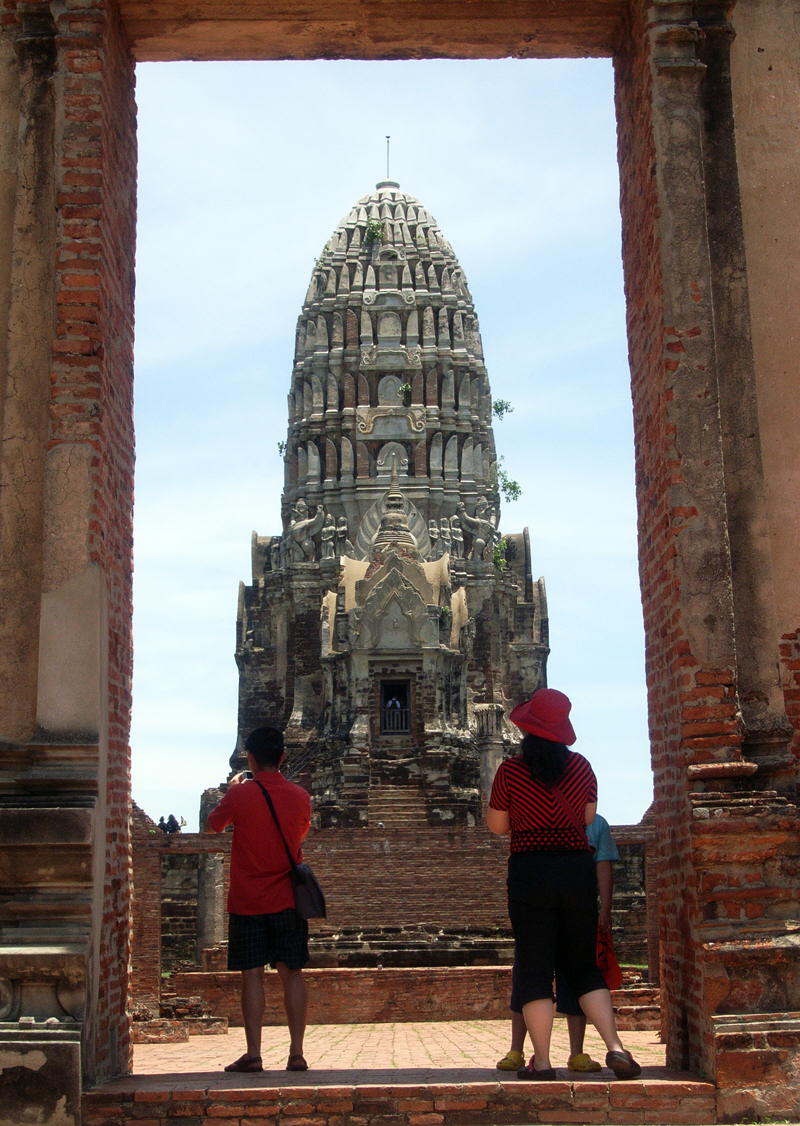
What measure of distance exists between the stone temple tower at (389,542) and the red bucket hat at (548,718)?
31719 millimetres

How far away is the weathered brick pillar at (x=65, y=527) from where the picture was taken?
7430 mm

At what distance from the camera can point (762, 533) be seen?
8.17m

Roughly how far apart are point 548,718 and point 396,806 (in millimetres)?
30942

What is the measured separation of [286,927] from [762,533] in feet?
9.87

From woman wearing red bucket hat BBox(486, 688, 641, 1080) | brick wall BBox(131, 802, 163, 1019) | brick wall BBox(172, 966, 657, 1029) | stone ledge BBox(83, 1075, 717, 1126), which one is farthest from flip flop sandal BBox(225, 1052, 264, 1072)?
brick wall BBox(131, 802, 163, 1019)

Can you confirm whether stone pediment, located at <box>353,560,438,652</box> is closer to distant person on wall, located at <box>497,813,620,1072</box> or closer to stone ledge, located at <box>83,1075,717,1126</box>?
distant person on wall, located at <box>497,813,620,1072</box>

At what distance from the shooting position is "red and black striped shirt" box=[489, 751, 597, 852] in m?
7.25

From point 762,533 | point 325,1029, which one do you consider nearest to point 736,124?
point 762,533

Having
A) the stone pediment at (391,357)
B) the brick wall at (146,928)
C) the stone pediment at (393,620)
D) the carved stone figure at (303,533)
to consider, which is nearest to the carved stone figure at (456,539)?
the carved stone figure at (303,533)

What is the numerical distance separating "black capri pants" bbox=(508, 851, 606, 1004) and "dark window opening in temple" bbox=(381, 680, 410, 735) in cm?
3265

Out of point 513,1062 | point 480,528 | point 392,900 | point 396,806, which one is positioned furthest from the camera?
point 480,528

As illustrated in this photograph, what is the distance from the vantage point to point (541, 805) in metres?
7.29

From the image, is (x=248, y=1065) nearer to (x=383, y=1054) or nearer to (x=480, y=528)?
(x=383, y=1054)

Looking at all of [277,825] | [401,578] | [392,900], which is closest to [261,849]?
[277,825]
